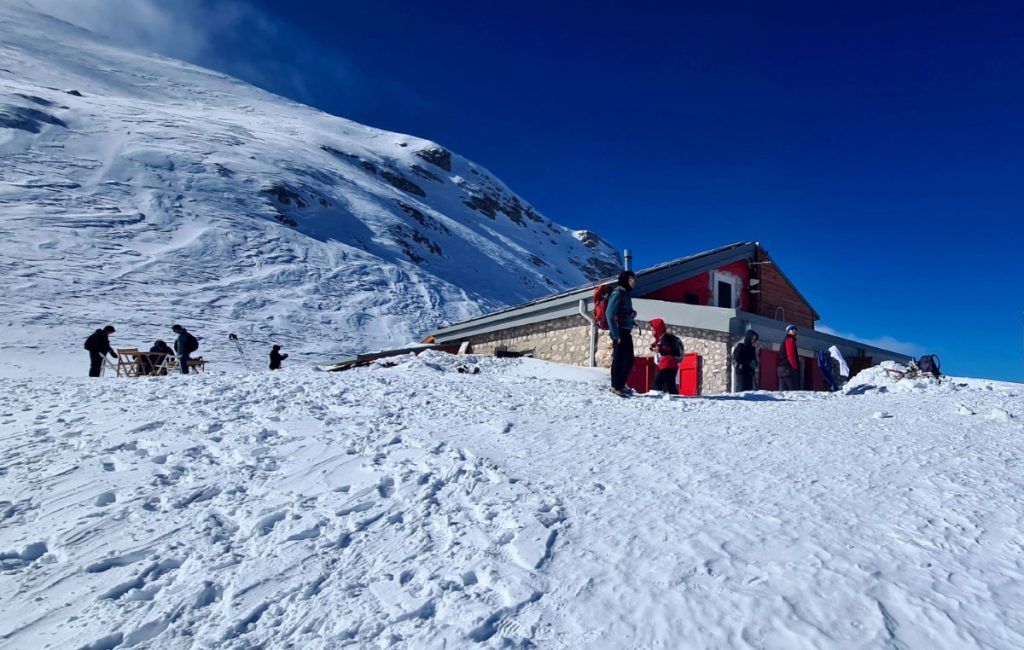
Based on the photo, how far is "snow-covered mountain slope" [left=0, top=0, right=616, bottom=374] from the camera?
26.1m

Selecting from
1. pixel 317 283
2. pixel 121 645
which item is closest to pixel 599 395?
pixel 121 645

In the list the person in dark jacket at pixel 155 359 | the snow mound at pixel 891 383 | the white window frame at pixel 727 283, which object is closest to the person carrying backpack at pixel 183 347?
the person in dark jacket at pixel 155 359

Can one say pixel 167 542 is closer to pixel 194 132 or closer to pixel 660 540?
pixel 660 540

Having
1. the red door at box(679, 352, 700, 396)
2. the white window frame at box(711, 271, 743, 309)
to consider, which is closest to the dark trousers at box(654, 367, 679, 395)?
the red door at box(679, 352, 700, 396)

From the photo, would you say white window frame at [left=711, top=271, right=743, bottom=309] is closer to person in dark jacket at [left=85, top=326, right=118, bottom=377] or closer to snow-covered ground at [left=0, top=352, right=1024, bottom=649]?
snow-covered ground at [left=0, top=352, right=1024, bottom=649]

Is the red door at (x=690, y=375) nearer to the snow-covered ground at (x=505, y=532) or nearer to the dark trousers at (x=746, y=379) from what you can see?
the dark trousers at (x=746, y=379)

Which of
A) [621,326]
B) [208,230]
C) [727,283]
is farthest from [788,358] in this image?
[208,230]

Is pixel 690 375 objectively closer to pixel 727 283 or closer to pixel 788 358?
pixel 788 358

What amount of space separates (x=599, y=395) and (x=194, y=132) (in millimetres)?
57957

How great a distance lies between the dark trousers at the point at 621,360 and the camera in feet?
25.0

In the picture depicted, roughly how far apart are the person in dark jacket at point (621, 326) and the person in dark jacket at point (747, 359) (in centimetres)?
427

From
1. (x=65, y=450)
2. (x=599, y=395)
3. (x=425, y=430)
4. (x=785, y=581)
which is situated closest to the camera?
(x=785, y=581)

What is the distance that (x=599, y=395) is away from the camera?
25.1 ft

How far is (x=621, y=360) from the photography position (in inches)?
303
